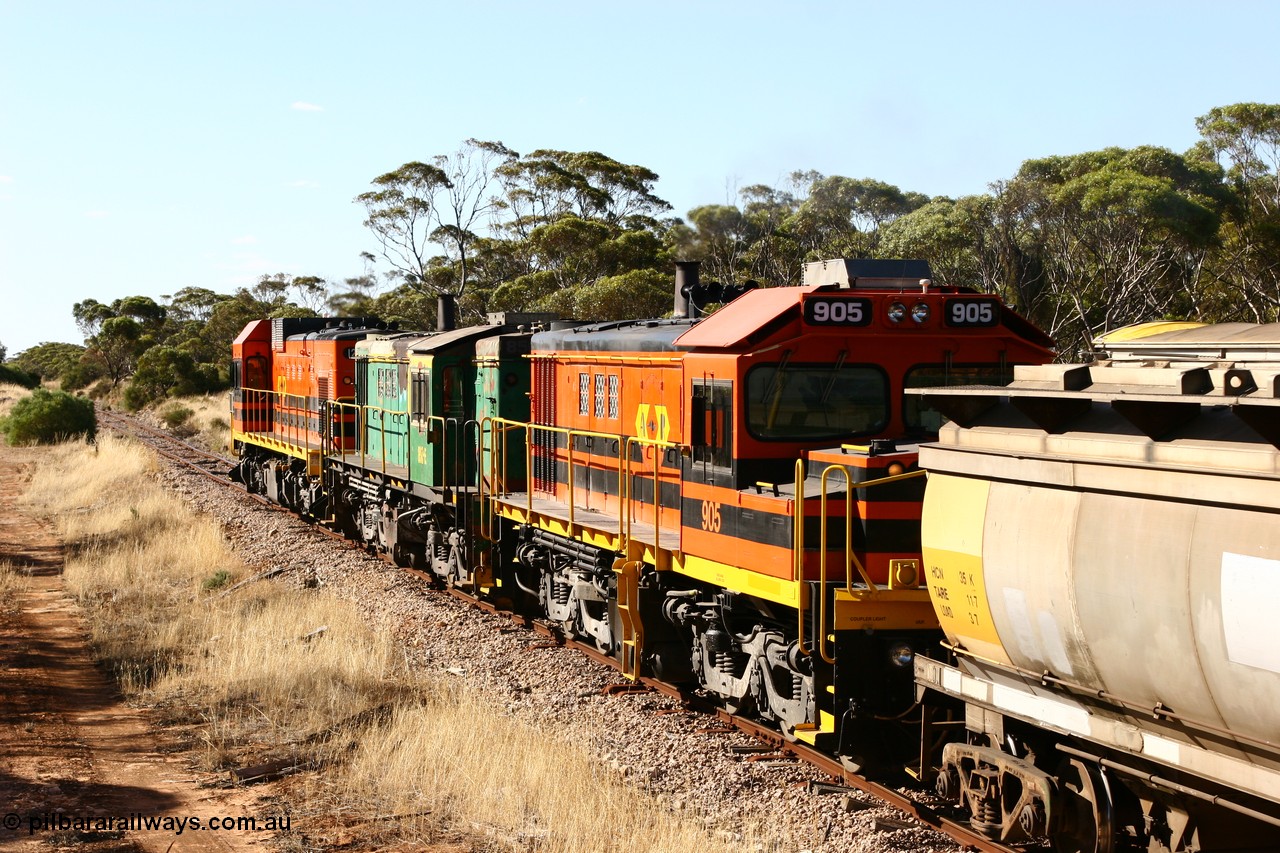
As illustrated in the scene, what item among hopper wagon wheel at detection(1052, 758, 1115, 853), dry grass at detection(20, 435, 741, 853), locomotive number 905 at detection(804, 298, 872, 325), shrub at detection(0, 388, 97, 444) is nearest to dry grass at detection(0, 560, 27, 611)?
dry grass at detection(20, 435, 741, 853)

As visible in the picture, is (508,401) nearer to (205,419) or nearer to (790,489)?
(790,489)

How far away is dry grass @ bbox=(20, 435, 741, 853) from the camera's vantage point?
30.9 ft

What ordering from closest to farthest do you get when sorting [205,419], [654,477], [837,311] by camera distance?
[837,311] < [654,477] < [205,419]

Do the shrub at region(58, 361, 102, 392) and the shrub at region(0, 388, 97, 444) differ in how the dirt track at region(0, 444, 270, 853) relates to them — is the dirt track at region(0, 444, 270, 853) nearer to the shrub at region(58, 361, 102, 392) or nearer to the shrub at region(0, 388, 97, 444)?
the shrub at region(0, 388, 97, 444)

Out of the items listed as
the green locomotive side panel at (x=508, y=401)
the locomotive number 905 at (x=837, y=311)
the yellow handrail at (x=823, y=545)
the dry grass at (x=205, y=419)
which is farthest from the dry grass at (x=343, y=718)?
the dry grass at (x=205, y=419)

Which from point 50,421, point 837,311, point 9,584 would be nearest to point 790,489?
point 837,311

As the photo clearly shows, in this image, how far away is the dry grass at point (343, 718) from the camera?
941cm

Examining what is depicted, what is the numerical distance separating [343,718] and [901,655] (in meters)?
5.83

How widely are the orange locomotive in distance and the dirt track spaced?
13.5 feet

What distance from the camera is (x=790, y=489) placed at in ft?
33.6

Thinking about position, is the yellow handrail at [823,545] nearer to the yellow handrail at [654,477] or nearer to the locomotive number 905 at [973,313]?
the locomotive number 905 at [973,313]

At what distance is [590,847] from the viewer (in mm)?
8609

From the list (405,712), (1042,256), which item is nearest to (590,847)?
(405,712)

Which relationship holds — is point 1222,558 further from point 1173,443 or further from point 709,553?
point 709,553
